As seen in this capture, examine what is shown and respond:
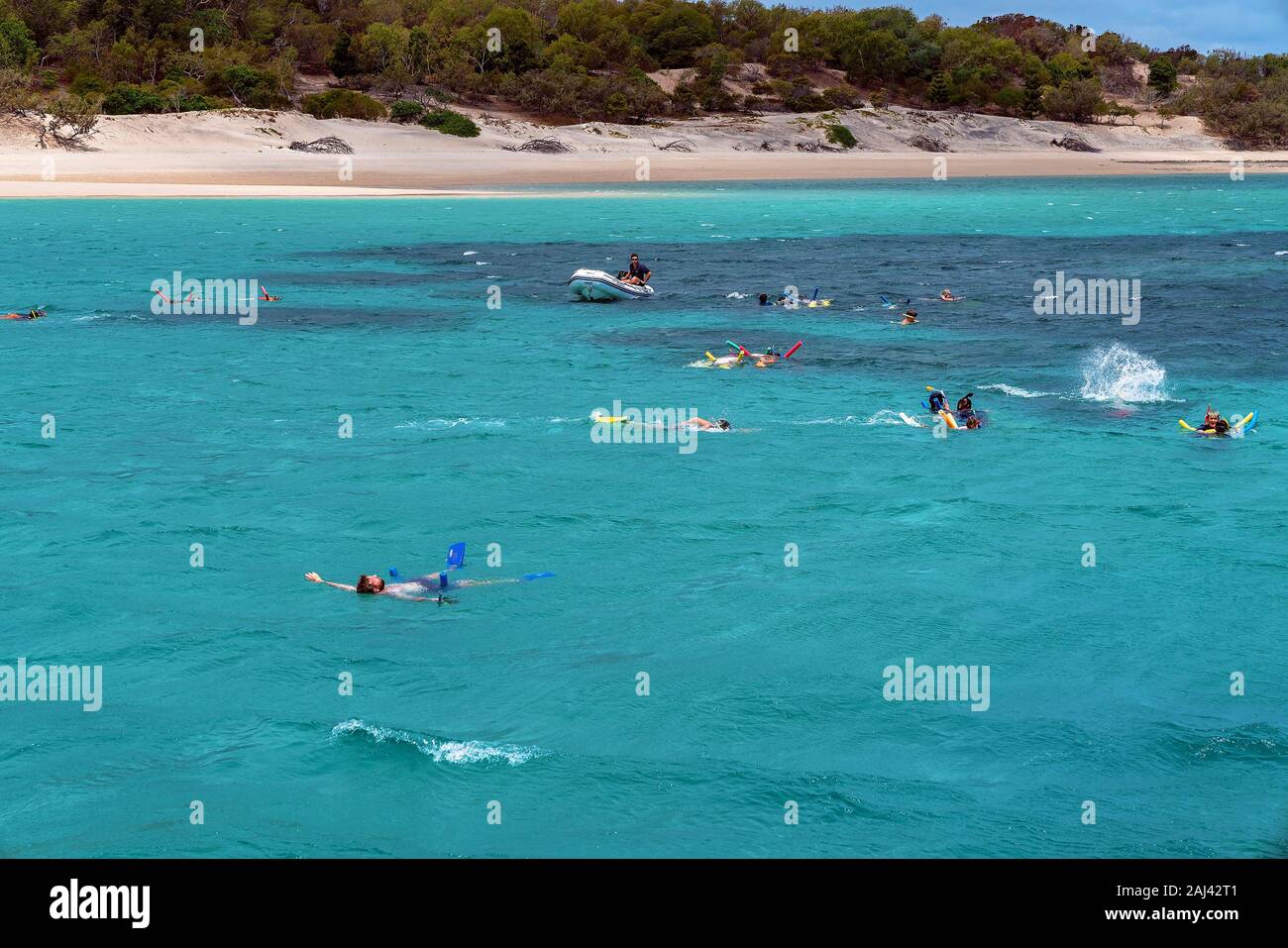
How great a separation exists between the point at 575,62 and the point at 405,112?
63.4 feet

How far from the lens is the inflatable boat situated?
135ft

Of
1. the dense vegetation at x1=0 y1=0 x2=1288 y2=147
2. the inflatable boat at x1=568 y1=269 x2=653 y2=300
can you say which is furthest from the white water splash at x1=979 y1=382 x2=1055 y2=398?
the dense vegetation at x1=0 y1=0 x2=1288 y2=147

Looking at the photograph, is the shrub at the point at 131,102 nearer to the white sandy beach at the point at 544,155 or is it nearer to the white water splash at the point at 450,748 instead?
the white sandy beach at the point at 544,155

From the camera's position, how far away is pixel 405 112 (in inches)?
3735

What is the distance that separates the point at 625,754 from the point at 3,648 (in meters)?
7.63

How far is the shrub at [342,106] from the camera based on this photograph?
92.3 metres

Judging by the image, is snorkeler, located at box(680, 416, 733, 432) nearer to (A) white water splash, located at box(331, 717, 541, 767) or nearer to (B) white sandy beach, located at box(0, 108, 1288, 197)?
(A) white water splash, located at box(331, 717, 541, 767)

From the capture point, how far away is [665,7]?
12381 cm

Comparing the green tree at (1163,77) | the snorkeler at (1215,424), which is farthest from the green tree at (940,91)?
the snorkeler at (1215,424)

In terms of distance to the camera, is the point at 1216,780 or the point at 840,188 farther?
the point at 840,188

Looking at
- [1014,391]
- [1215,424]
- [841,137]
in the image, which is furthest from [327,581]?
[841,137]
